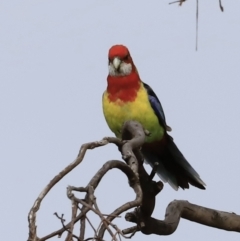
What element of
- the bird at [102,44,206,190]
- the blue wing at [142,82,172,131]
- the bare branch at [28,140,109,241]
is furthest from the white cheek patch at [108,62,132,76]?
the bare branch at [28,140,109,241]

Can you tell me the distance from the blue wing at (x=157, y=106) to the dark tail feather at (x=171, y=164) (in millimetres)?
180

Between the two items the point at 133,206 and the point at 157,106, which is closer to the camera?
the point at 133,206

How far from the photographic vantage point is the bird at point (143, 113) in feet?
16.6

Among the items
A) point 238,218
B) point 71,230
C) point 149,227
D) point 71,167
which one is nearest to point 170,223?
point 149,227

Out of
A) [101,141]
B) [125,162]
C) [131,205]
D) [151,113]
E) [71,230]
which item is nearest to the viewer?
[71,230]

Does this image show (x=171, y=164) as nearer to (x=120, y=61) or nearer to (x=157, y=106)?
(x=157, y=106)

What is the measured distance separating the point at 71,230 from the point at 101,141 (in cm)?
75

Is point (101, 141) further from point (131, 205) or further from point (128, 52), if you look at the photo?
point (128, 52)

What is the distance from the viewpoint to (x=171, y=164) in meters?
5.38

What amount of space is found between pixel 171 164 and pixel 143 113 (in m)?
0.53

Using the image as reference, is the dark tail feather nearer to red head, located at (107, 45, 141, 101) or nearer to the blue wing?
the blue wing

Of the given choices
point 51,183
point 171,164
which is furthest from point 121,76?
point 51,183

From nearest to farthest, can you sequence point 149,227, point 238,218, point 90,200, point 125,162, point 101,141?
point 90,200 → point 101,141 → point 125,162 → point 149,227 → point 238,218

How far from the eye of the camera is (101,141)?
3.00m
